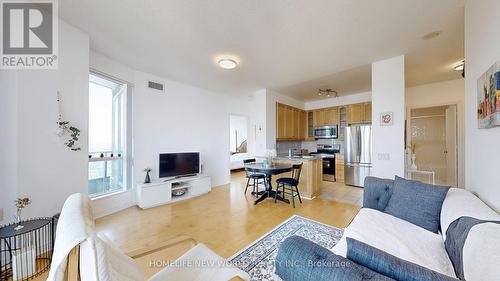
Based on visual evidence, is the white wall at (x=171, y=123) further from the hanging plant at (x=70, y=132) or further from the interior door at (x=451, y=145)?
the interior door at (x=451, y=145)

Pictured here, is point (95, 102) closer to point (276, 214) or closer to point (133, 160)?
point (133, 160)

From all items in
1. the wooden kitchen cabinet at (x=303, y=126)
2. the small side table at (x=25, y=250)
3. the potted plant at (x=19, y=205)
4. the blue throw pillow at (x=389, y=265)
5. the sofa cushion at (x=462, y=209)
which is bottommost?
the small side table at (x=25, y=250)

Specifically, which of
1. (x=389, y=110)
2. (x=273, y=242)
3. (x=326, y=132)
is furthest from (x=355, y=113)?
(x=273, y=242)

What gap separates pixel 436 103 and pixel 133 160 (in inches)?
269

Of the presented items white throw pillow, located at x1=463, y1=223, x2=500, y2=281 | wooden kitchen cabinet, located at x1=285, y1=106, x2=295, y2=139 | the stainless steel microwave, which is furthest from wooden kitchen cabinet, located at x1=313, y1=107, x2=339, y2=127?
white throw pillow, located at x1=463, y1=223, x2=500, y2=281

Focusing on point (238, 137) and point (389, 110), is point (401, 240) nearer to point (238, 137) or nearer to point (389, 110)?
point (389, 110)

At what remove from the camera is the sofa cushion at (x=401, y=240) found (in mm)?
1205

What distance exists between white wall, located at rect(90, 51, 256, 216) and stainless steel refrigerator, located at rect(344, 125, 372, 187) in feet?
11.3

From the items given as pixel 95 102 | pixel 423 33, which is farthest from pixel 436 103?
pixel 95 102

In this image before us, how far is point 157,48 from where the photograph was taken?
2.77m

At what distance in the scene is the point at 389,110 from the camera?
3.02 metres

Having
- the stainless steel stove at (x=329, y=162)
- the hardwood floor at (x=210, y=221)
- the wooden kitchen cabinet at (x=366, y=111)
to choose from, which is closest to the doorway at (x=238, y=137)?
the stainless steel stove at (x=329, y=162)

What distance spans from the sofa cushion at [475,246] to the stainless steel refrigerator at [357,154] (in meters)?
4.01

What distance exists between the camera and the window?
122 inches
